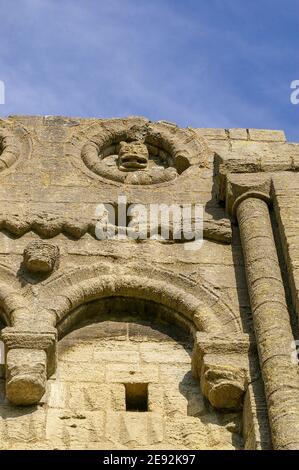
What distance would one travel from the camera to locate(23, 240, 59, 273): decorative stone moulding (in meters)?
9.94

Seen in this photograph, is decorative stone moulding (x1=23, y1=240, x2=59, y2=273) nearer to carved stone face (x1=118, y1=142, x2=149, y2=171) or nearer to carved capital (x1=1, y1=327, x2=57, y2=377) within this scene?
carved capital (x1=1, y1=327, x2=57, y2=377)

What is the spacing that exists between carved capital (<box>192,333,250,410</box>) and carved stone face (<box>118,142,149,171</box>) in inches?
154

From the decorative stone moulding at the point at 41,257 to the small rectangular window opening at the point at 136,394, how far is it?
1.62 meters

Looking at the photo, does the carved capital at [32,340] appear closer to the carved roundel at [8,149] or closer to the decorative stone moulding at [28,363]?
the decorative stone moulding at [28,363]

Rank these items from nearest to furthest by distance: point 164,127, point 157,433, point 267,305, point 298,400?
point 298,400, point 157,433, point 267,305, point 164,127

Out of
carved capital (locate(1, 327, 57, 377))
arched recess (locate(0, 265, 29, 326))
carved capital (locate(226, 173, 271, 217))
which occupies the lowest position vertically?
carved capital (locate(1, 327, 57, 377))

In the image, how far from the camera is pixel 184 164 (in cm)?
1261

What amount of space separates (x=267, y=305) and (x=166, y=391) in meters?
1.22

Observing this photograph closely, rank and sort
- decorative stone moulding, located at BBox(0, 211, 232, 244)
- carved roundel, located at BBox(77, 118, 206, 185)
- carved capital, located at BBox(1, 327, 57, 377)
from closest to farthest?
carved capital, located at BBox(1, 327, 57, 377) < decorative stone moulding, located at BBox(0, 211, 232, 244) < carved roundel, located at BBox(77, 118, 206, 185)

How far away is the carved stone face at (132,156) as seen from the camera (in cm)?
1259

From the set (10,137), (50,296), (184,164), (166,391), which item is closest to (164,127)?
(184,164)

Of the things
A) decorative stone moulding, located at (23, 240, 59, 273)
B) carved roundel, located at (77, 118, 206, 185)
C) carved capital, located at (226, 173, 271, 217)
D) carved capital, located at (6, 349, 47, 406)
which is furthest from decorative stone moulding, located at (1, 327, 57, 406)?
carved roundel, located at (77, 118, 206, 185)

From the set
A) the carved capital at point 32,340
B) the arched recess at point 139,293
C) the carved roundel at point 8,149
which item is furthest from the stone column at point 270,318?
the carved roundel at point 8,149
